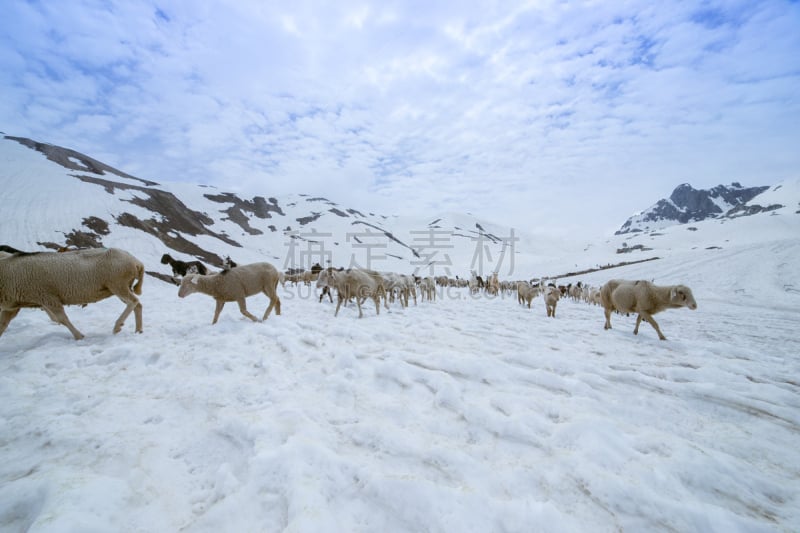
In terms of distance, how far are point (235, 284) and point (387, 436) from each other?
24.6 feet

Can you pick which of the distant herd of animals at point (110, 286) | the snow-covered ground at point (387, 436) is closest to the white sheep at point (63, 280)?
the distant herd of animals at point (110, 286)

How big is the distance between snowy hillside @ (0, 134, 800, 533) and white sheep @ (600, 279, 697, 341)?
1071 mm

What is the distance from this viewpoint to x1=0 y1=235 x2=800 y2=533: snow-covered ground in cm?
234

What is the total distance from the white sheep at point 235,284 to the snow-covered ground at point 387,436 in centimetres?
193

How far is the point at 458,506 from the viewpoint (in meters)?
2.40

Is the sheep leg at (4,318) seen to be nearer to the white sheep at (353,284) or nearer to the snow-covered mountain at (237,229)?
the white sheep at (353,284)

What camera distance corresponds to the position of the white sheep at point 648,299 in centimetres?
848

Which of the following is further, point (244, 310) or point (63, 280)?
point (244, 310)

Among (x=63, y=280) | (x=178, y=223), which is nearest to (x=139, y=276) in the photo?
(x=63, y=280)

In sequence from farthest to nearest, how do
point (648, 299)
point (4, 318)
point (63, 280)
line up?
1. point (648, 299)
2. point (63, 280)
3. point (4, 318)

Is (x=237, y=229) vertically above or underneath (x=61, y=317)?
above

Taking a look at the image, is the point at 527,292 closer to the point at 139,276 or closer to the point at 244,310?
the point at 244,310

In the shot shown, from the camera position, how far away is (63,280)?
21.5ft

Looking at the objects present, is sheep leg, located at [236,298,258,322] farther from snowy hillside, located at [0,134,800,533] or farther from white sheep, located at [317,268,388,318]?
white sheep, located at [317,268,388,318]
